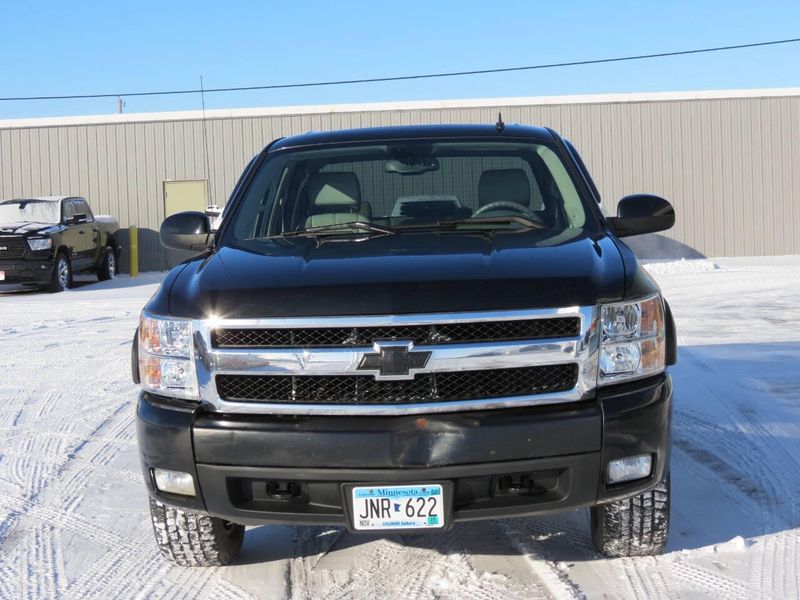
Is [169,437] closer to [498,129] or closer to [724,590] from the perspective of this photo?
[724,590]

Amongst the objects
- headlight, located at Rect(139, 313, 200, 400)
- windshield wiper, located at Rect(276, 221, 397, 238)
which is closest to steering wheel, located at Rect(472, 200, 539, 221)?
windshield wiper, located at Rect(276, 221, 397, 238)

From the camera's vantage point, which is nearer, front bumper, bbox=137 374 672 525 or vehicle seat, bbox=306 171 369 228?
front bumper, bbox=137 374 672 525

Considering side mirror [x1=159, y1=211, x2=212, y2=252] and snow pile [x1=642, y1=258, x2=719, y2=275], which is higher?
side mirror [x1=159, y1=211, x2=212, y2=252]

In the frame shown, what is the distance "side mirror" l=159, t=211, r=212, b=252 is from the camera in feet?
14.9

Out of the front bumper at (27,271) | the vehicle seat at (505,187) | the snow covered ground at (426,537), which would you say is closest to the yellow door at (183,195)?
the front bumper at (27,271)

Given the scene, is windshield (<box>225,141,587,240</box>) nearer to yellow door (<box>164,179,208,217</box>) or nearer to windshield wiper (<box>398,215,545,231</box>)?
windshield wiper (<box>398,215,545,231</box>)

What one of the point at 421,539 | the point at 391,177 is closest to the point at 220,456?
the point at 421,539

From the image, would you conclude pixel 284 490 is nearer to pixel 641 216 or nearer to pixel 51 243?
pixel 641 216

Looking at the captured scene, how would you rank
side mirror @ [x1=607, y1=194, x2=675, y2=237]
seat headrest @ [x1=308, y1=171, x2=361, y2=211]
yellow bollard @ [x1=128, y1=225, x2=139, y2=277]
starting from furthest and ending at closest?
1. yellow bollard @ [x1=128, y1=225, x2=139, y2=277]
2. seat headrest @ [x1=308, y1=171, x2=361, y2=211]
3. side mirror @ [x1=607, y1=194, x2=675, y2=237]

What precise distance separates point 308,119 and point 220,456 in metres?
19.9

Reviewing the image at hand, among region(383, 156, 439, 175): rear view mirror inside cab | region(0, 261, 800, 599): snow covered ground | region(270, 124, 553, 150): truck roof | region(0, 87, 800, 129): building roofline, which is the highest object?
region(0, 87, 800, 129): building roofline

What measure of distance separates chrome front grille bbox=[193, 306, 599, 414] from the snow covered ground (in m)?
0.75

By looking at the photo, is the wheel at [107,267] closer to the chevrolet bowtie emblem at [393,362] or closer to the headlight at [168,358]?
the headlight at [168,358]

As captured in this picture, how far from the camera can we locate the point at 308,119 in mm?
22516
